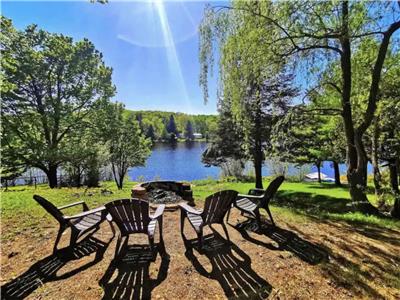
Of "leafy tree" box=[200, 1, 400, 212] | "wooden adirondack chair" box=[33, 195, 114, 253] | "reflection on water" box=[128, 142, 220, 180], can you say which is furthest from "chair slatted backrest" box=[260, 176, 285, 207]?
"reflection on water" box=[128, 142, 220, 180]

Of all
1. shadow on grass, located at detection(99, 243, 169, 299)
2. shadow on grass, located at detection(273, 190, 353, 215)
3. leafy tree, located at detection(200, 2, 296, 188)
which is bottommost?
shadow on grass, located at detection(273, 190, 353, 215)

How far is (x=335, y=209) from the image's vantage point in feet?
28.3

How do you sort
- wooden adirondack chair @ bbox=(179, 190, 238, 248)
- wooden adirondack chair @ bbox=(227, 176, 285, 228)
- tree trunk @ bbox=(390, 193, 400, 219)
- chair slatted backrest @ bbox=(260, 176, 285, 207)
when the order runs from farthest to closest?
tree trunk @ bbox=(390, 193, 400, 219), chair slatted backrest @ bbox=(260, 176, 285, 207), wooden adirondack chair @ bbox=(227, 176, 285, 228), wooden adirondack chair @ bbox=(179, 190, 238, 248)

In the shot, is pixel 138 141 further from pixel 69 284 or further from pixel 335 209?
pixel 69 284

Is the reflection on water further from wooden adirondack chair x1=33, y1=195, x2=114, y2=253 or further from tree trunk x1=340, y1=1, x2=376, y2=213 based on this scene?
wooden adirondack chair x1=33, y1=195, x2=114, y2=253

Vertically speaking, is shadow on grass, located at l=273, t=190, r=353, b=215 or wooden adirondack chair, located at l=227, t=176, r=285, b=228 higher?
wooden adirondack chair, located at l=227, t=176, r=285, b=228

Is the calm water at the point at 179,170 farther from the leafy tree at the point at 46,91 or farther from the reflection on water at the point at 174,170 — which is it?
the leafy tree at the point at 46,91

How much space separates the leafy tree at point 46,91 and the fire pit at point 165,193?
Result: 804 centimetres

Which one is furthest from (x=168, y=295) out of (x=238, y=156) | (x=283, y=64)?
(x=238, y=156)

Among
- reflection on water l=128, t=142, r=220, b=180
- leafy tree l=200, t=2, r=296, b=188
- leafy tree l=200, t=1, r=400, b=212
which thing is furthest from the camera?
reflection on water l=128, t=142, r=220, b=180

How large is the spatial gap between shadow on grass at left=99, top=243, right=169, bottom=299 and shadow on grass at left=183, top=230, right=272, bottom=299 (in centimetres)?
45

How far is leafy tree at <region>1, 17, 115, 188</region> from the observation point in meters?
12.4

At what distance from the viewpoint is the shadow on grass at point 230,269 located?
2.62m

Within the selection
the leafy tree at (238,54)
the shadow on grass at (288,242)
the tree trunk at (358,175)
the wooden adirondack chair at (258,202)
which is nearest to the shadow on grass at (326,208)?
the tree trunk at (358,175)
